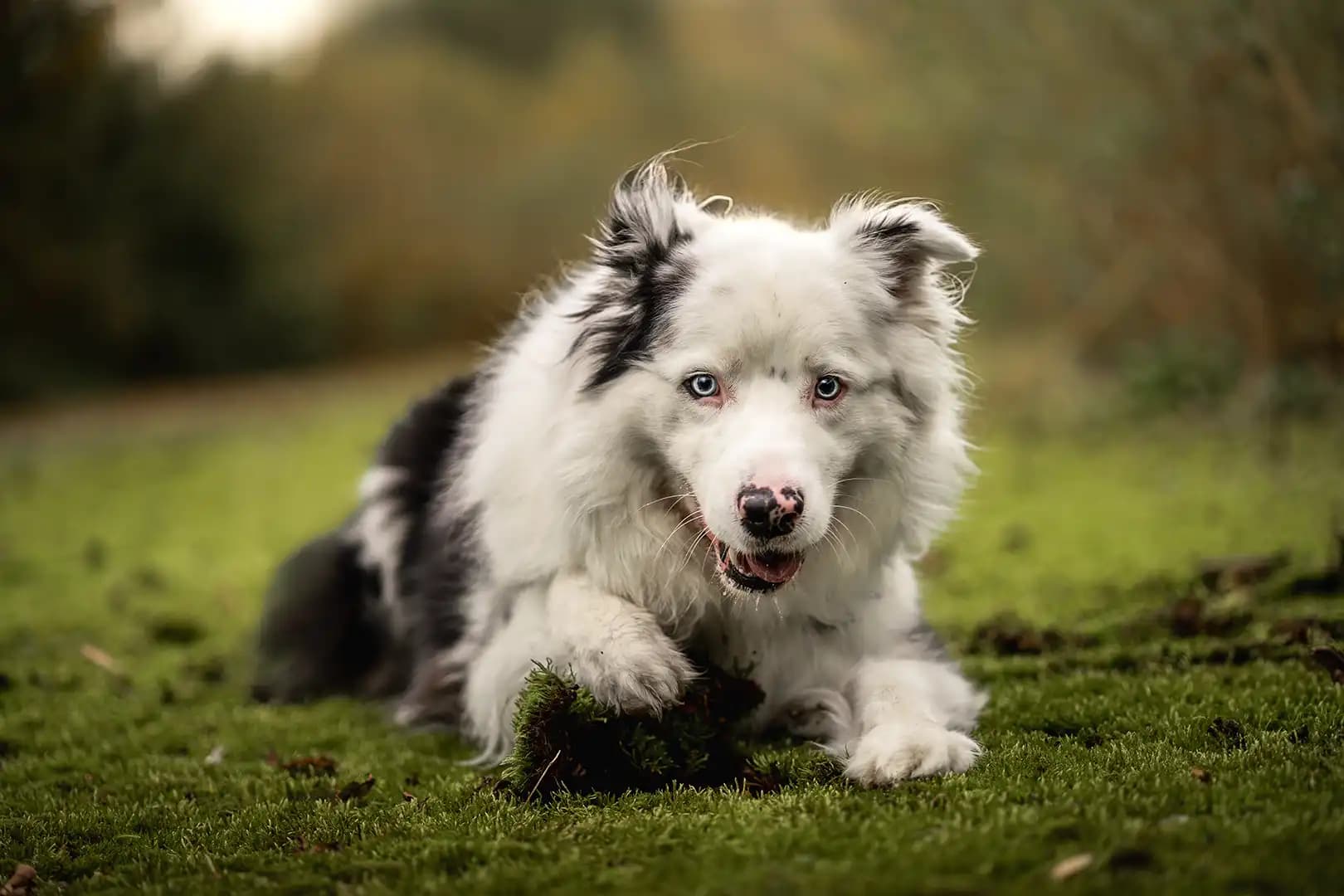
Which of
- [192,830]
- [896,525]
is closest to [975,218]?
[896,525]

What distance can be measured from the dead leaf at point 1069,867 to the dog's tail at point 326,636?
3296mm

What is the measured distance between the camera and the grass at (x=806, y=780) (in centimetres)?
259

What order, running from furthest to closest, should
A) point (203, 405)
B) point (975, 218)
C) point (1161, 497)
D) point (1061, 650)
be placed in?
point (203, 405) < point (975, 218) < point (1161, 497) < point (1061, 650)

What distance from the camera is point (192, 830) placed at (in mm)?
3244

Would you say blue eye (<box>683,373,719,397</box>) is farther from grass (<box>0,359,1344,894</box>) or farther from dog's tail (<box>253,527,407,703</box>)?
dog's tail (<box>253,527,407,703</box>)

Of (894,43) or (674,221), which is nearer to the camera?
(674,221)

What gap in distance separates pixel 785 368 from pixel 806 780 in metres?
1.14

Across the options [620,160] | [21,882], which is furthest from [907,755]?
[620,160]

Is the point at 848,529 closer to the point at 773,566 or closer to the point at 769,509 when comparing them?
the point at 773,566

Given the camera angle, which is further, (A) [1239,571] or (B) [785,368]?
(A) [1239,571]

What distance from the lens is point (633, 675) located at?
11.3ft

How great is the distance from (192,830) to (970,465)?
2579 millimetres

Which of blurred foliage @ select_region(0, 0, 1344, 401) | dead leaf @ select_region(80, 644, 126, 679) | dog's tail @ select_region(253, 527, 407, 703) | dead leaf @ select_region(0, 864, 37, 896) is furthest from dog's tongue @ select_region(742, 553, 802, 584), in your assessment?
dead leaf @ select_region(80, 644, 126, 679)

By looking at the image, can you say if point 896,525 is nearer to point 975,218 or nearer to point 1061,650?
point 1061,650
